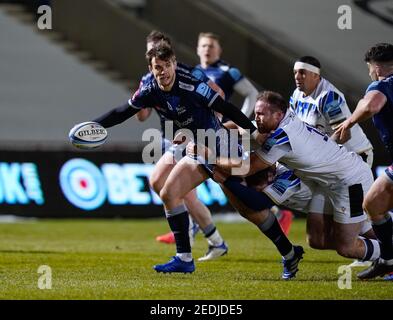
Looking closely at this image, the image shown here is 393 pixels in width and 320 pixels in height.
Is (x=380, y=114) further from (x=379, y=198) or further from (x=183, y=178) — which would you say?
(x=183, y=178)

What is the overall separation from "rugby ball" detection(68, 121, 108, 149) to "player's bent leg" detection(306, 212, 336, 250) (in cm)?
190

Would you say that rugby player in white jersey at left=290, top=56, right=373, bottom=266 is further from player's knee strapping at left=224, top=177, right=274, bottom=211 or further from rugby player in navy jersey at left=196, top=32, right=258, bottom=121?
rugby player in navy jersey at left=196, top=32, right=258, bottom=121

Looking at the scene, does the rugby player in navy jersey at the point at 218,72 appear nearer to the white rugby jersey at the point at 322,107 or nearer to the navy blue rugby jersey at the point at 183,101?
the white rugby jersey at the point at 322,107

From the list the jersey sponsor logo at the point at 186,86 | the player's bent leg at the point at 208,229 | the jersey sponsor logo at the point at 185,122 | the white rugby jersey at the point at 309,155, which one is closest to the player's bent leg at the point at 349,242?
the white rugby jersey at the point at 309,155

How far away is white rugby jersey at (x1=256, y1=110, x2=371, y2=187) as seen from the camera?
7.78 meters

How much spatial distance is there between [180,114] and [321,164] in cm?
123

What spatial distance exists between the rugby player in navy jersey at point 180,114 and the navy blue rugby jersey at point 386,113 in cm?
101

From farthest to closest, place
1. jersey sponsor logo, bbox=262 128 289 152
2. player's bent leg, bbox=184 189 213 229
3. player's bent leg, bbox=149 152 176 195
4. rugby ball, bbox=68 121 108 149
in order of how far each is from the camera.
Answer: player's bent leg, bbox=184 189 213 229, player's bent leg, bbox=149 152 176 195, rugby ball, bbox=68 121 108 149, jersey sponsor logo, bbox=262 128 289 152

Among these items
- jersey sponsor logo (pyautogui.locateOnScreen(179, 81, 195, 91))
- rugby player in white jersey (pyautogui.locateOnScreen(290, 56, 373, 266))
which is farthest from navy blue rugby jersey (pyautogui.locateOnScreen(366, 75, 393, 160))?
jersey sponsor logo (pyautogui.locateOnScreen(179, 81, 195, 91))

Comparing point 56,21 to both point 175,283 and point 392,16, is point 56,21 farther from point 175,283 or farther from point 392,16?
point 175,283

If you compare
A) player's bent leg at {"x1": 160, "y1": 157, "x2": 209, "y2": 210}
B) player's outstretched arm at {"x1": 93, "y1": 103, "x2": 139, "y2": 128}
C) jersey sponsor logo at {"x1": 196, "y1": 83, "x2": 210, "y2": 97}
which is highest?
jersey sponsor logo at {"x1": 196, "y1": 83, "x2": 210, "y2": 97}
